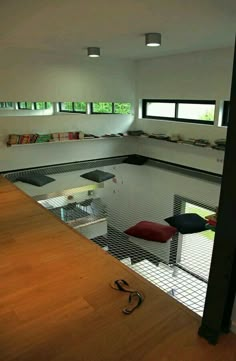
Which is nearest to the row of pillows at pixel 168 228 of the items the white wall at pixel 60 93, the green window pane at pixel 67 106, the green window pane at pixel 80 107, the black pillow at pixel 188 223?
the black pillow at pixel 188 223

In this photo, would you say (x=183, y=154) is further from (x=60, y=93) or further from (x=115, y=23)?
(x=115, y=23)

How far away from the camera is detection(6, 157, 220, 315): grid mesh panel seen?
7.70ft

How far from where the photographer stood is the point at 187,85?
17.0ft

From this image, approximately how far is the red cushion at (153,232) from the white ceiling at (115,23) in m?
2.06

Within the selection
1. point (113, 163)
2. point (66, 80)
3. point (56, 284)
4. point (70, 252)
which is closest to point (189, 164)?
point (113, 163)

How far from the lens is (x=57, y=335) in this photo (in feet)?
5.23

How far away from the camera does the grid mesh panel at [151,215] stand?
235 centimetres

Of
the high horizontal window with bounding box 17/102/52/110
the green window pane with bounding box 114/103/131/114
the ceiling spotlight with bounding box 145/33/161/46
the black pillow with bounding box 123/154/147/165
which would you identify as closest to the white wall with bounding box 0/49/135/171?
the green window pane with bounding box 114/103/131/114

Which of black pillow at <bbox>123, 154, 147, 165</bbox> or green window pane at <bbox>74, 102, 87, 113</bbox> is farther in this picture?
black pillow at <bbox>123, 154, 147, 165</bbox>

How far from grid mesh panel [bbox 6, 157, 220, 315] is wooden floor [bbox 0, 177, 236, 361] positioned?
0.26 metres

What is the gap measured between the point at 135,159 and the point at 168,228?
3467mm

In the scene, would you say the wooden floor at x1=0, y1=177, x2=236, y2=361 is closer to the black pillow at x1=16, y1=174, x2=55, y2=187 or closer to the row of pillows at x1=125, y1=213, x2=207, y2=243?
the row of pillows at x1=125, y1=213, x2=207, y2=243

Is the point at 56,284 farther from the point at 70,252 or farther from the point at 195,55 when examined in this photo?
the point at 195,55

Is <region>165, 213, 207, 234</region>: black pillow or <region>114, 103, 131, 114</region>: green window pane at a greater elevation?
<region>114, 103, 131, 114</region>: green window pane
